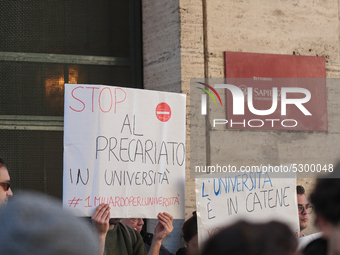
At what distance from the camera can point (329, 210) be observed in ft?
5.86

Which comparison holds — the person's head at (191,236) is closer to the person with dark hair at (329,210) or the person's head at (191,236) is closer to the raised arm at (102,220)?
the raised arm at (102,220)

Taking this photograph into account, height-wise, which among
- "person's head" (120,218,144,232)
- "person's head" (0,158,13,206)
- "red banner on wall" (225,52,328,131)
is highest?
"red banner on wall" (225,52,328,131)

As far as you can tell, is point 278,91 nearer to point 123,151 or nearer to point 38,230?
point 123,151

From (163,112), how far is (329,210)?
1.96 m

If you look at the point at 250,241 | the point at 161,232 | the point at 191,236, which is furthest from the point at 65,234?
the point at 191,236

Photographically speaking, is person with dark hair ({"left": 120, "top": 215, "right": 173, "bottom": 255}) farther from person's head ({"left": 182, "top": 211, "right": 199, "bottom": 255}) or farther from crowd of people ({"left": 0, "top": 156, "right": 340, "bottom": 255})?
crowd of people ({"left": 0, "top": 156, "right": 340, "bottom": 255})

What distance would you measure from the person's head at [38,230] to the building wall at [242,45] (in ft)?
13.1

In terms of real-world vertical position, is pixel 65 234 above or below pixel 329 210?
above

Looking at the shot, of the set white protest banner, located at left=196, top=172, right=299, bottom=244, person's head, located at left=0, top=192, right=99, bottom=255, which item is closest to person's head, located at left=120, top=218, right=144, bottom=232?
white protest banner, located at left=196, top=172, right=299, bottom=244

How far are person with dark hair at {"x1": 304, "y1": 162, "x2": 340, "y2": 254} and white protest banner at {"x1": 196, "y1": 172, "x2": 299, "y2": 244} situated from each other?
5.34 ft

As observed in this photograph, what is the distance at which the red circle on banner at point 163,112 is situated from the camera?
3.55 meters

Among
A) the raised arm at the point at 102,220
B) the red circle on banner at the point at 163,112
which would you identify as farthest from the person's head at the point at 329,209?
the red circle on banner at the point at 163,112

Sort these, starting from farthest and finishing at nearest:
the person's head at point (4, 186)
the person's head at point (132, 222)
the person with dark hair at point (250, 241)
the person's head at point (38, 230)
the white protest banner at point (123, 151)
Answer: the person's head at point (132, 222) → the white protest banner at point (123, 151) → the person's head at point (4, 186) → the person with dark hair at point (250, 241) → the person's head at point (38, 230)

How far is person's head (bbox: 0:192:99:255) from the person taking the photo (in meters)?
0.69
